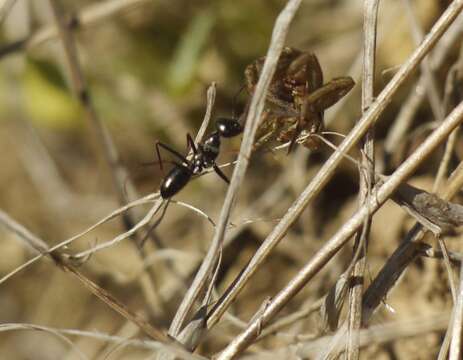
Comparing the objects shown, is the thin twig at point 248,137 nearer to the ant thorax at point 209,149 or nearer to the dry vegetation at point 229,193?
the dry vegetation at point 229,193

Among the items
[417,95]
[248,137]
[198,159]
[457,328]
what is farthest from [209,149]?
[457,328]

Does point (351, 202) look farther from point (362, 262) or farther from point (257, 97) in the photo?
point (257, 97)

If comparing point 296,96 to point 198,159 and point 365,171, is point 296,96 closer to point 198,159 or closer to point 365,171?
point 365,171

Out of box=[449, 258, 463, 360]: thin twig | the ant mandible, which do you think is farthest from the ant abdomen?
box=[449, 258, 463, 360]: thin twig

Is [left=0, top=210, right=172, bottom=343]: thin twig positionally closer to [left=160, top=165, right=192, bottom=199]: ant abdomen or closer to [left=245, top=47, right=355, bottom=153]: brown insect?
[left=160, top=165, right=192, bottom=199]: ant abdomen

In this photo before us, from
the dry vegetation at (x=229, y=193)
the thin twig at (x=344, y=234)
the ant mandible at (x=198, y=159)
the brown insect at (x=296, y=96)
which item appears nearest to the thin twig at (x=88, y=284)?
the dry vegetation at (x=229, y=193)
